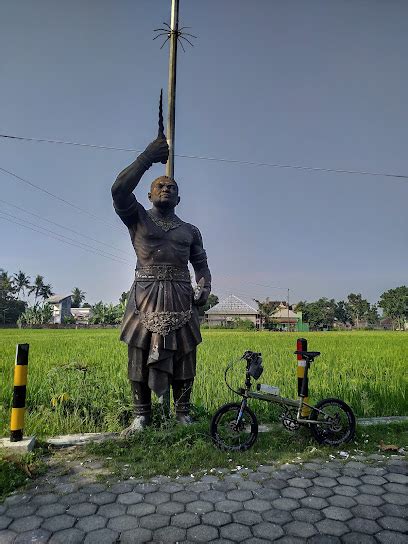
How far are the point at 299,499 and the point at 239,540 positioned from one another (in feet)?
2.07

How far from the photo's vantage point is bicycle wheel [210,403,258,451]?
3510mm

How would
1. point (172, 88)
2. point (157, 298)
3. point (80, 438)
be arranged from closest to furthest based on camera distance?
point (80, 438)
point (157, 298)
point (172, 88)

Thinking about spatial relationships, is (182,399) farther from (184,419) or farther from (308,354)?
(308,354)

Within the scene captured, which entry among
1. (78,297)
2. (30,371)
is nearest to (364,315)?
(78,297)

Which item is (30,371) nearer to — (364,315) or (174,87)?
(174,87)

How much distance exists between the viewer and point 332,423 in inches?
146

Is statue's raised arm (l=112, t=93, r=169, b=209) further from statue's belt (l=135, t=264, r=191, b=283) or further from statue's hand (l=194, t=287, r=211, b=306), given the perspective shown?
statue's hand (l=194, t=287, r=211, b=306)

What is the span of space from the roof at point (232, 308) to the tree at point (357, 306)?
23.3 m

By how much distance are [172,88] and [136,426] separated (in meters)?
3.65

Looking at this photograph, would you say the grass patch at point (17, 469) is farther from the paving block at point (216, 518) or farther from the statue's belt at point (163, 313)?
the statue's belt at point (163, 313)

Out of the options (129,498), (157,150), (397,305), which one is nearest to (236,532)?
(129,498)

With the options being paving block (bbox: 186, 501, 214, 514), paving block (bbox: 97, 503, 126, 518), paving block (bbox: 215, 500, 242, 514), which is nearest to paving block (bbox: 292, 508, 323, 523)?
paving block (bbox: 215, 500, 242, 514)

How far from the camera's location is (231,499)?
267 cm

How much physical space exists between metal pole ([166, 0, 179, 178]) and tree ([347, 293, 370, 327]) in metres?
82.6
